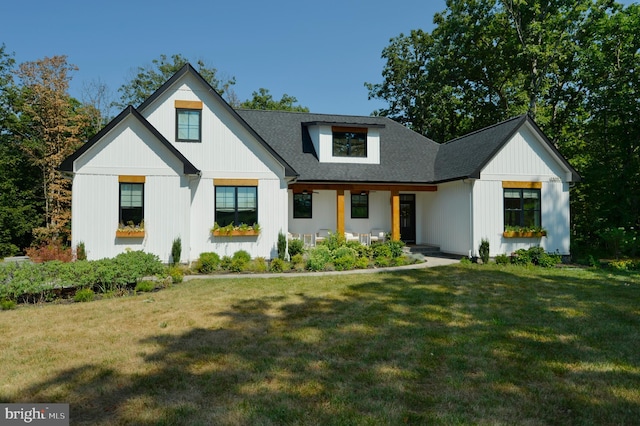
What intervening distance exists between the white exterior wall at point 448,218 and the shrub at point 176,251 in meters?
12.0

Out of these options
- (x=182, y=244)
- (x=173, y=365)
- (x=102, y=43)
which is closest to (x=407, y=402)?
(x=173, y=365)

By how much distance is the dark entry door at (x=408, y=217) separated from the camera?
68.8ft

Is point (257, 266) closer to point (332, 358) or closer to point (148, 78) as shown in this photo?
point (332, 358)

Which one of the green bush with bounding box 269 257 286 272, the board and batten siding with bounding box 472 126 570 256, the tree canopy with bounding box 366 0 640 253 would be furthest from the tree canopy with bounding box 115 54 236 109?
the board and batten siding with bounding box 472 126 570 256

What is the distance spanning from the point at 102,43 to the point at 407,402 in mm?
22626

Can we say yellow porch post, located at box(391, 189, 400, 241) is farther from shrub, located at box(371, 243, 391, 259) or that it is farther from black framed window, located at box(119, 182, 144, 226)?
black framed window, located at box(119, 182, 144, 226)

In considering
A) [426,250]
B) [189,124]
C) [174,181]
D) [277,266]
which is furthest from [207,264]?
[426,250]

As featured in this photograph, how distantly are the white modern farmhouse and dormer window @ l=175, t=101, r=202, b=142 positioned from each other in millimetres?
41

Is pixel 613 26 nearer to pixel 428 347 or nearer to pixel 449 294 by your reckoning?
pixel 449 294

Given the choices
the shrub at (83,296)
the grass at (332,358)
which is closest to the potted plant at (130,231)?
the shrub at (83,296)

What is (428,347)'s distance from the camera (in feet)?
19.3

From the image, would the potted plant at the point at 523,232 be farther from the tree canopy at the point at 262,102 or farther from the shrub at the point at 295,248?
the tree canopy at the point at 262,102

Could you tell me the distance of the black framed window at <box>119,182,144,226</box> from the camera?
14031 millimetres

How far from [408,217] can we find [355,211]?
10.1ft
